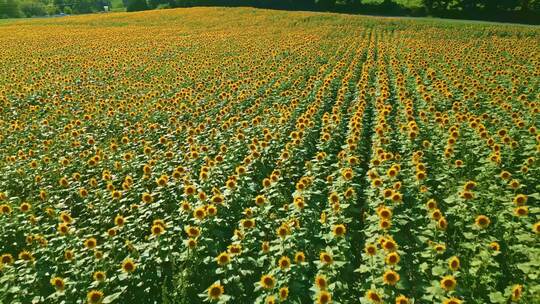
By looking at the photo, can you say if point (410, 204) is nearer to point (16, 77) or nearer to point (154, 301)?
point (154, 301)

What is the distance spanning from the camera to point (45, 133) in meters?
10.3

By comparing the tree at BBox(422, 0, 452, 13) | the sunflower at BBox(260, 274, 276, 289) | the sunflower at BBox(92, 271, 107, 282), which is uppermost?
the tree at BBox(422, 0, 452, 13)

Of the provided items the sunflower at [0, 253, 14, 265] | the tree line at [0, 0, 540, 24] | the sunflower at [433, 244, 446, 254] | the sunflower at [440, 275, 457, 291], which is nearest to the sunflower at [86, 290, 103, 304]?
the sunflower at [0, 253, 14, 265]

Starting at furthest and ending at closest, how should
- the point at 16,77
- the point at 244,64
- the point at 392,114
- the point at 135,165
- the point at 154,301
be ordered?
1. the point at 244,64
2. the point at 16,77
3. the point at 392,114
4. the point at 135,165
5. the point at 154,301

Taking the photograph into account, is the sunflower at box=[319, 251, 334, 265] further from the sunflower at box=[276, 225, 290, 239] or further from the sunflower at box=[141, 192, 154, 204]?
the sunflower at box=[141, 192, 154, 204]

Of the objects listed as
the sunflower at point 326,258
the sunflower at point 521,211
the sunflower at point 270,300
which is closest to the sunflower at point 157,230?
the sunflower at point 270,300

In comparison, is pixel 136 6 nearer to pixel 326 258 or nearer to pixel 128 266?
pixel 128 266

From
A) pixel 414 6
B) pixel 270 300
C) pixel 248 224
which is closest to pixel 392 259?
pixel 270 300

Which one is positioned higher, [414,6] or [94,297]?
[414,6]

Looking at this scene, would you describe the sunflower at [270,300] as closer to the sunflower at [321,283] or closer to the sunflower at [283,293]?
the sunflower at [283,293]

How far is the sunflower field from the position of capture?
4809mm

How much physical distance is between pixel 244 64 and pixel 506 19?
1548 inches

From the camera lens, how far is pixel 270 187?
674cm

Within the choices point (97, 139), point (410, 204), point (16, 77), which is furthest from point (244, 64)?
point (410, 204)
